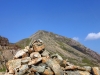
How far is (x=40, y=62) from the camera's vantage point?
39312 mm

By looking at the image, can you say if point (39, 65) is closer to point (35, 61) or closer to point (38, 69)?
point (35, 61)

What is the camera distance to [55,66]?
3753 centimetres

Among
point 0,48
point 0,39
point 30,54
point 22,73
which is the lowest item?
point 22,73

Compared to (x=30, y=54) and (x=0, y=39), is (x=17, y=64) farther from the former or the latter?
(x=0, y=39)

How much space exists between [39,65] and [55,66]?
309 centimetres

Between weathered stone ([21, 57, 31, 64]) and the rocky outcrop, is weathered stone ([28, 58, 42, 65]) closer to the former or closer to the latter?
weathered stone ([21, 57, 31, 64])

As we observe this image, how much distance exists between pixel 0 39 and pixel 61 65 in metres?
75.9

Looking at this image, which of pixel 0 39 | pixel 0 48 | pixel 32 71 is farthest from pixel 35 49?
pixel 0 39

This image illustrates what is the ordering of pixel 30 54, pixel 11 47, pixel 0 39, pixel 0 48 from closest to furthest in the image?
pixel 30 54
pixel 0 48
pixel 11 47
pixel 0 39

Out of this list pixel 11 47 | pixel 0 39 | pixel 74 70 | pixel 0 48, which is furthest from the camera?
pixel 0 39

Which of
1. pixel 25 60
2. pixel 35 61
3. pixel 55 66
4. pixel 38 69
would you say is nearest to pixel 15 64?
pixel 25 60

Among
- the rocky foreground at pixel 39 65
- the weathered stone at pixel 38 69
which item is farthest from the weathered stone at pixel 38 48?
the weathered stone at pixel 38 69

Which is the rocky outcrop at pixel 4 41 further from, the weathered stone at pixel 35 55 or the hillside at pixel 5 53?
the weathered stone at pixel 35 55

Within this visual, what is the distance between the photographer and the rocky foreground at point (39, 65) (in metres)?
37.1
